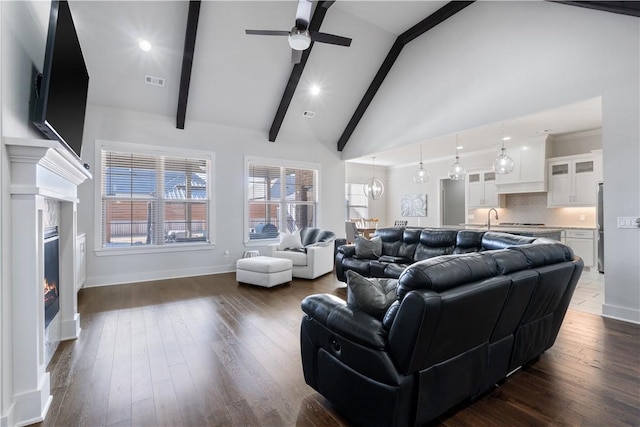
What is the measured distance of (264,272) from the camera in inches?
188

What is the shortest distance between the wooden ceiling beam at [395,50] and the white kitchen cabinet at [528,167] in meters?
3.42

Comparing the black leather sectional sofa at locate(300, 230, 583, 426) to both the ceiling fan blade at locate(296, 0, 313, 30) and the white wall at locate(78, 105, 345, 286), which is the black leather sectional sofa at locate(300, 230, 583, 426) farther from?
the white wall at locate(78, 105, 345, 286)

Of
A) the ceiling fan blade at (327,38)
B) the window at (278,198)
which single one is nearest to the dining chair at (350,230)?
the window at (278,198)

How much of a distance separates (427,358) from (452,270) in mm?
464

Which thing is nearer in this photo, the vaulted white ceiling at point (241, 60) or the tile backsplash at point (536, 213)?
the vaulted white ceiling at point (241, 60)

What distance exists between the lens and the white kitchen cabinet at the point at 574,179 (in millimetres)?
6059

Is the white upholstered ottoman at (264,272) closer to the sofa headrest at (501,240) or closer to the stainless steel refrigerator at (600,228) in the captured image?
the sofa headrest at (501,240)

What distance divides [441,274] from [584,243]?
6.57 metres

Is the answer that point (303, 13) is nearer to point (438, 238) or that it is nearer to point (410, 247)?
point (438, 238)

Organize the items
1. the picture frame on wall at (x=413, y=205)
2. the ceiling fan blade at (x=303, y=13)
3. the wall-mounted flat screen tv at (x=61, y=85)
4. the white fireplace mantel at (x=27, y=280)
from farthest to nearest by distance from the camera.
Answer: the picture frame on wall at (x=413, y=205), the ceiling fan blade at (x=303, y=13), the wall-mounted flat screen tv at (x=61, y=85), the white fireplace mantel at (x=27, y=280)

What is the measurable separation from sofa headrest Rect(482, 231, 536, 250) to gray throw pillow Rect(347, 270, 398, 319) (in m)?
2.17

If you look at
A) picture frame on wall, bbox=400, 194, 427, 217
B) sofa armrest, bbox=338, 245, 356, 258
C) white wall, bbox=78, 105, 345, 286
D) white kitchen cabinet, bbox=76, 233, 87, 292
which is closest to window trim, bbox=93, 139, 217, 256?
white wall, bbox=78, 105, 345, 286

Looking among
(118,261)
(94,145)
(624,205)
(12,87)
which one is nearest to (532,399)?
(624,205)

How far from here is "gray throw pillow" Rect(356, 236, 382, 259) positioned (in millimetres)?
4852
